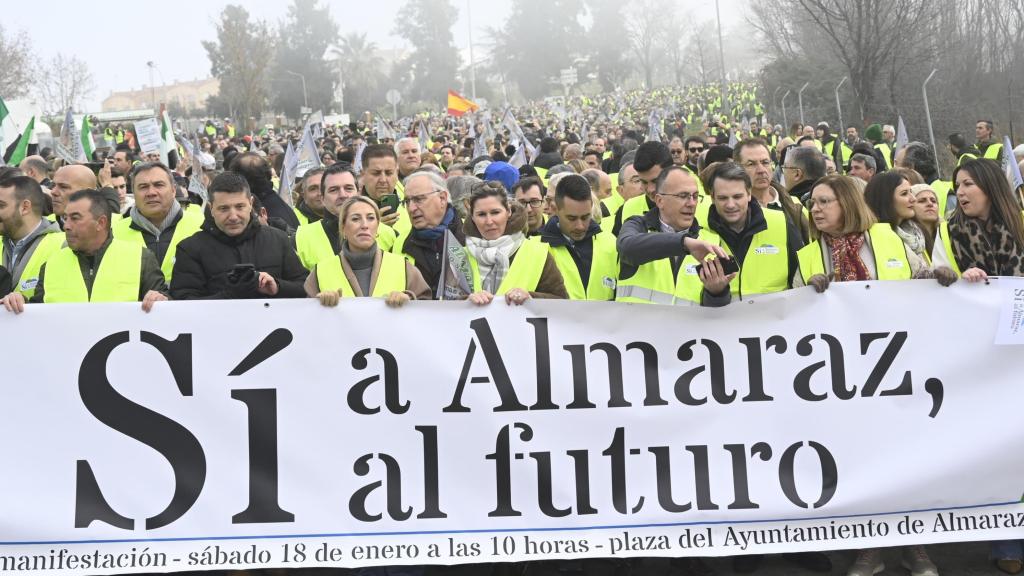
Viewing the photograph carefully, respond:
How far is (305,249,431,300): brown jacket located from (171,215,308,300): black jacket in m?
0.08

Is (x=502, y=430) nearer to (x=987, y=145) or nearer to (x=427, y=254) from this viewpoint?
(x=427, y=254)

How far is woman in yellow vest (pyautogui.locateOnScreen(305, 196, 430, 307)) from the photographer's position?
229 inches

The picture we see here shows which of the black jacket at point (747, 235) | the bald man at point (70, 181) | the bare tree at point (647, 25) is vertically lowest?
the black jacket at point (747, 235)

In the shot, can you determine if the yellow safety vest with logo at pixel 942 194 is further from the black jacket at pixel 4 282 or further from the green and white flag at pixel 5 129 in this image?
the green and white flag at pixel 5 129

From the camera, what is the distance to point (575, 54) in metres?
129

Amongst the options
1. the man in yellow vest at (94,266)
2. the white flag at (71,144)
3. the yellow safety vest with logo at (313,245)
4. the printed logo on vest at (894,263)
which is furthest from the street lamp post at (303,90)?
the printed logo on vest at (894,263)

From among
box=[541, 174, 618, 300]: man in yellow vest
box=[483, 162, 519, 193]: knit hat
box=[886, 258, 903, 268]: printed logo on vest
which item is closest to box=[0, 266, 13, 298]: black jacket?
box=[541, 174, 618, 300]: man in yellow vest

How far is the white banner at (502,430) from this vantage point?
5332 mm

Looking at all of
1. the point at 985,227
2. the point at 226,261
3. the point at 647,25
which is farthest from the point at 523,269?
the point at 647,25

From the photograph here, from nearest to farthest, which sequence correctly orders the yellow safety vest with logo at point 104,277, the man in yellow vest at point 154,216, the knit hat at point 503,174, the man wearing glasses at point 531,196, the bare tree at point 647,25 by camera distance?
the yellow safety vest with logo at point 104,277 < the man in yellow vest at point 154,216 < the man wearing glasses at point 531,196 < the knit hat at point 503,174 < the bare tree at point 647,25

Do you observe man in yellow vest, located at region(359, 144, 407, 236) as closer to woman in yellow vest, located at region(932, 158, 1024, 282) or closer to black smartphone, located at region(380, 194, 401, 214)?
black smartphone, located at region(380, 194, 401, 214)

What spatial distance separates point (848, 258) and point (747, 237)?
1.64 ft

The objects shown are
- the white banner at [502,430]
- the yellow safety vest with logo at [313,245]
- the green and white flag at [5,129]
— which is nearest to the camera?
the white banner at [502,430]

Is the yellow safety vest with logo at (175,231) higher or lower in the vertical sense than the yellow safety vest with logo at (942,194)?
lower
